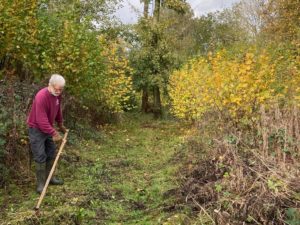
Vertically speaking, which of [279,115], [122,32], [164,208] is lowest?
[164,208]

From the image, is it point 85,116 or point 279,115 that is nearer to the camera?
point 279,115

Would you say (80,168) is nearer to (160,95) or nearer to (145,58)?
(145,58)

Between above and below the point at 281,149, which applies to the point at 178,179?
below

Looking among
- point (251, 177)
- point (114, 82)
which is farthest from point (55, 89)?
point (114, 82)

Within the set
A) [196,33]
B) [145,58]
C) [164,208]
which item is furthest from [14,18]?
[196,33]

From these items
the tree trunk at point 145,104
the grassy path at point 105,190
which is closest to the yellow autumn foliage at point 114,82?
the grassy path at point 105,190

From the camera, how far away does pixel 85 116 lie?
44.5ft

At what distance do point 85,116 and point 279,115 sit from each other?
334 inches

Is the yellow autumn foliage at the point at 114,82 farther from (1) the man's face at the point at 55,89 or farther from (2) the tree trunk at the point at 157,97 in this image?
(1) the man's face at the point at 55,89

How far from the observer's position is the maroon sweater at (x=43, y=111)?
6293 mm

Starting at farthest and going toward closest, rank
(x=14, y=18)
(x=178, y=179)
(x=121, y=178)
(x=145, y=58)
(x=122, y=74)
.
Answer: (x=145, y=58) < (x=122, y=74) < (x=14, y=18) < (x=121, y=178) < (x=178, y=179)

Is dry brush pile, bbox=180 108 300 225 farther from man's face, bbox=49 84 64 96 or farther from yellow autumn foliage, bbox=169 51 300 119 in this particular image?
man's face, bbox=49 84 64 96

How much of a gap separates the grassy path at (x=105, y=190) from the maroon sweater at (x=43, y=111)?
1100 millimetres

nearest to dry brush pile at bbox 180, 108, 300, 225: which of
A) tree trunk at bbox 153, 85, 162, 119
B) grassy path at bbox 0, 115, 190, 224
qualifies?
grassy path at bbox 0, 115, 190, 224
